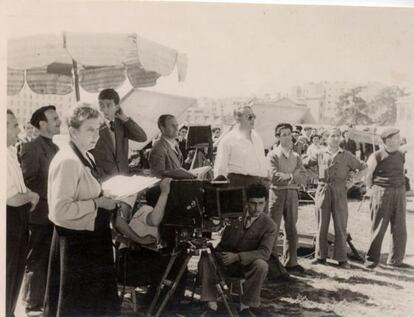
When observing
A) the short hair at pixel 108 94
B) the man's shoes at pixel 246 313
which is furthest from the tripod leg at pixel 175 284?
the short hair at pixel 108 94

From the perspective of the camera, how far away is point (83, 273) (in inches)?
97.6

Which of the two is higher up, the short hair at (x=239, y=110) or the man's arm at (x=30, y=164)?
the short hair at (x=239, y=110)

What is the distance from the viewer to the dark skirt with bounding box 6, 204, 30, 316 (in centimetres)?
296

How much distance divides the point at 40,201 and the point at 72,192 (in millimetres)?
604

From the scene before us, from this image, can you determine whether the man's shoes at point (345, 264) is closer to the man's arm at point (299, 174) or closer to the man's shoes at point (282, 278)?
the man's shoes at point (282, 278)

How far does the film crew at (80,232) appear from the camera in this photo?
243cm

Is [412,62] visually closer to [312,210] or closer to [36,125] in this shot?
[312,210]

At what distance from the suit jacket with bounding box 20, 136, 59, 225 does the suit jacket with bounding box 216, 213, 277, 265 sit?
3.49ft

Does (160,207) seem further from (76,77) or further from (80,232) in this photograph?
(76,77)

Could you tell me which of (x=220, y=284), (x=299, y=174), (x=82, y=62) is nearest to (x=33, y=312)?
(x=220, y=284)

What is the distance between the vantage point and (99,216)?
2502 millimetres

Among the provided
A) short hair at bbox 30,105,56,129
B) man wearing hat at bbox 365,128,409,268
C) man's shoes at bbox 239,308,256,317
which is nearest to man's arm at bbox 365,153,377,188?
man wearing hat at bbox 365,128,409,268

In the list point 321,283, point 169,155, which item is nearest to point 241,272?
point 321,283

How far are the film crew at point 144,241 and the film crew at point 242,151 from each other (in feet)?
1.40
